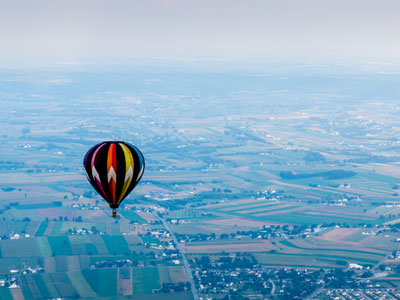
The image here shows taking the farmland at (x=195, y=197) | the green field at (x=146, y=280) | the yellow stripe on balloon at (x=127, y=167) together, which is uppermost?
the yellow stripe on balloon at (x=127, y=167)

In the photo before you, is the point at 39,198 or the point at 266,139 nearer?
the point at 39,198

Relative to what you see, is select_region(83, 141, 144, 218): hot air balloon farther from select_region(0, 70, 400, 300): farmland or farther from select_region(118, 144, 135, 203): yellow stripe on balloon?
select_region(0, 70, 400, 300): farmland

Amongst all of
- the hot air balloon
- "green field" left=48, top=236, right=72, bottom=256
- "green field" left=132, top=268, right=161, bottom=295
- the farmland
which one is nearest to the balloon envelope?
the hot air balloon

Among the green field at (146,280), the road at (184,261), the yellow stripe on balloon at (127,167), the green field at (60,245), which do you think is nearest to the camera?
the yellow stripe on balloon at (127,167)

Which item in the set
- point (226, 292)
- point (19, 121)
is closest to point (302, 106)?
point (19, 121)

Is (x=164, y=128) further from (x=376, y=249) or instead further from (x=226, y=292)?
(x=226, y=292)

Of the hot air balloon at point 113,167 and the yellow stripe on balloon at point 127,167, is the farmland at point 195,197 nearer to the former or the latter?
the yellow stripe on balloon at point 127,167

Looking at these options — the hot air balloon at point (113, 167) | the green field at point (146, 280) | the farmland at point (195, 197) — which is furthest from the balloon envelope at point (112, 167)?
the green field at point (146, 280)

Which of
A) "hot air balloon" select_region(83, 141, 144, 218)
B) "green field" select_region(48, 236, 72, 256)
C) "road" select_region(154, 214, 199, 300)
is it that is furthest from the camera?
"green field" select_region(48, 236, 72, 256)

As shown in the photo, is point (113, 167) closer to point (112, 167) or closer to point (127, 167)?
point (112, 167)
